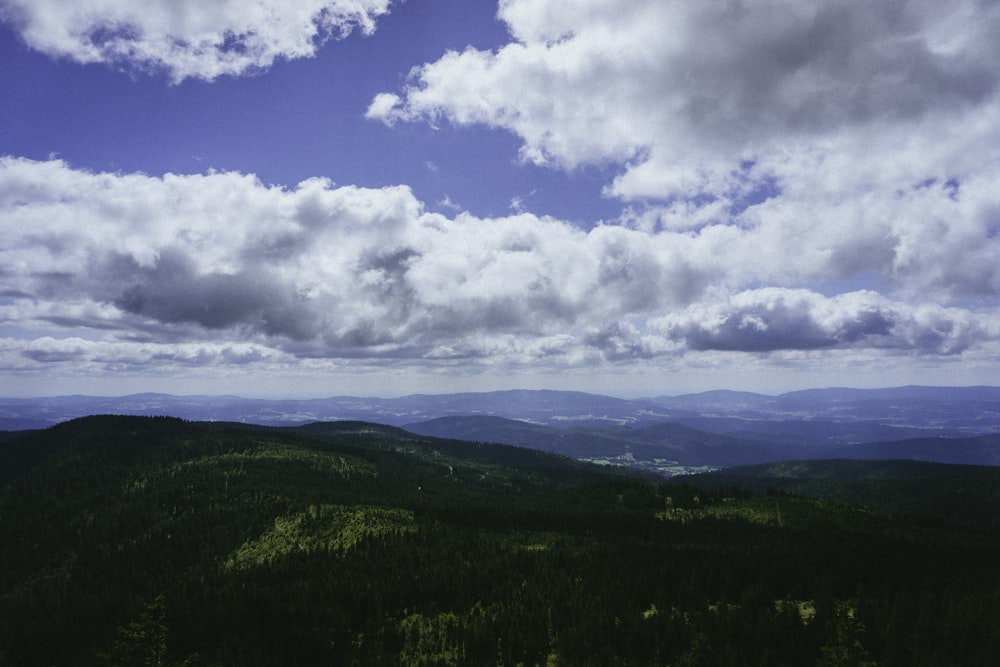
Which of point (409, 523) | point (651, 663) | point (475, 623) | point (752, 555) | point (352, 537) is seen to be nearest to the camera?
point (651, 663)

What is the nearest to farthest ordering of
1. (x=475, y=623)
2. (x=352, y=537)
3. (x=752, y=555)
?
(x=475, y=623) < (x=752, y=555) < (x=352, y=537)

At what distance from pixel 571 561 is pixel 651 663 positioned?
5074 centimetres

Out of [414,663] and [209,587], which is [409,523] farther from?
[414,663]

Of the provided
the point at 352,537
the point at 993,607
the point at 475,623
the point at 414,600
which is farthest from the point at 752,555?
the point at 352,537

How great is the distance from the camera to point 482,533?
17962cm

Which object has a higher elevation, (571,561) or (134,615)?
(571,561)

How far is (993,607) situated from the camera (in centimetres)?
10456

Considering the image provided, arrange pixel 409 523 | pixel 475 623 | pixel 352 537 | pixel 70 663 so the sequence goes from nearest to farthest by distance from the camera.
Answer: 1. pixel 475 623
2. pixel 70 663
3. pixel 352 537
4. pixel 409 523

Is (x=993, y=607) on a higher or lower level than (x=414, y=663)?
higher

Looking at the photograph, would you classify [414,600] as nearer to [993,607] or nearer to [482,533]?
[482,533]

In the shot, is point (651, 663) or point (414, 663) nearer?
point (651, 663)

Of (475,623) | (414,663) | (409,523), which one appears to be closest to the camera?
(414,663)

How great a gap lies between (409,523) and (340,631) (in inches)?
2898

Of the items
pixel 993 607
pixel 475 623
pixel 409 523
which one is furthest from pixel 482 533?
pixel 993 607
